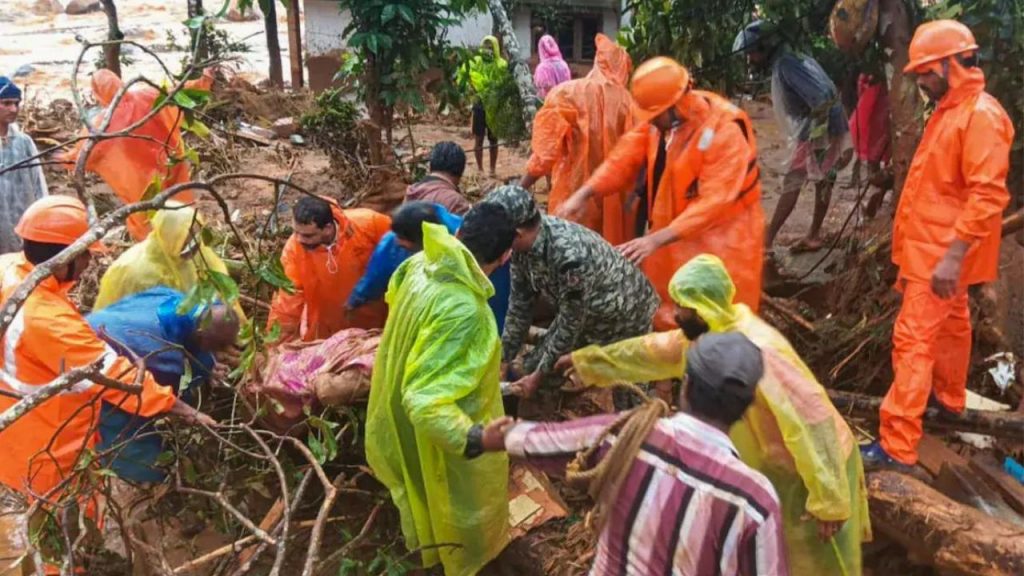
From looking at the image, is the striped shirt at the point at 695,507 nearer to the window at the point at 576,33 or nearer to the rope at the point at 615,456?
the rope at the point at 615,456

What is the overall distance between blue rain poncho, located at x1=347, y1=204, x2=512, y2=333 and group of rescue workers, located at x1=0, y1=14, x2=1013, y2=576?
0.01m

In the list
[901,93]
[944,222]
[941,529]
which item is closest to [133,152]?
[901,93]

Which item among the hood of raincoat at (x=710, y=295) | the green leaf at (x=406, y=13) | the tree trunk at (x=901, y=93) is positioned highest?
the green leaf at (x=406, y=13)

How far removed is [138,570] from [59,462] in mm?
544

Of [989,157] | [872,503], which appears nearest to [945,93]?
[989,157]

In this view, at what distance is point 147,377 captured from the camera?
303 cm

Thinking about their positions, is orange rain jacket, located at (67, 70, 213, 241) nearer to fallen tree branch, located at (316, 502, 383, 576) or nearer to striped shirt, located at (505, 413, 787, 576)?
fallen tree branch, located at (316, 502, 383, 576)

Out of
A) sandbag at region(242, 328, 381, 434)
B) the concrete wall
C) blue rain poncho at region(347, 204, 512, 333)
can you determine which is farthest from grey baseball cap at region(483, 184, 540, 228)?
the concrete wall

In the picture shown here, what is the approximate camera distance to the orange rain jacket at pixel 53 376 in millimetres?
2955

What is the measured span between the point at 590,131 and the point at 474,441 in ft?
9.96

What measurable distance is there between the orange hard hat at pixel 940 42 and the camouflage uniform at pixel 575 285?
4.94 feet

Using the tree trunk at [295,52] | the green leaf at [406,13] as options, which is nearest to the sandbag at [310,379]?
the green leaf at [406,13]

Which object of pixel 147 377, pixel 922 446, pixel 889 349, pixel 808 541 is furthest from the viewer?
pixel 889 349

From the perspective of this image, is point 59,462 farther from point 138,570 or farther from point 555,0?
point 555,0
